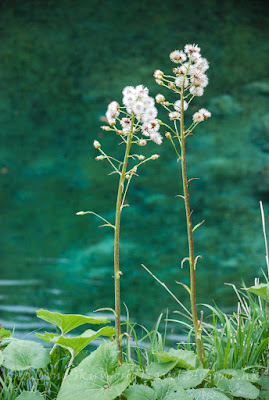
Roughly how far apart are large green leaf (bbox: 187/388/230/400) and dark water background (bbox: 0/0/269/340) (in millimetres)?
2010

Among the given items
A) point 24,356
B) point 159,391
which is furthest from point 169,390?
point 24,356

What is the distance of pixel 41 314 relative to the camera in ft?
2.33

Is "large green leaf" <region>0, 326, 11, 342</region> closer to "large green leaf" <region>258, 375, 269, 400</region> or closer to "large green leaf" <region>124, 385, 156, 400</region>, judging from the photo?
"large green leaf" <region>124, 385, 156, 400</region>

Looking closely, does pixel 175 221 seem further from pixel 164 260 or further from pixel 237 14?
pixel 237 14

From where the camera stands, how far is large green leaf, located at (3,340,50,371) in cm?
70

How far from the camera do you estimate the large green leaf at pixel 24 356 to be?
0.70 metres

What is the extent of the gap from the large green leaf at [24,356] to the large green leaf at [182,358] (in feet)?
0.62

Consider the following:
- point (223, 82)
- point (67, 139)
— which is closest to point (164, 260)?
point (67, 139)

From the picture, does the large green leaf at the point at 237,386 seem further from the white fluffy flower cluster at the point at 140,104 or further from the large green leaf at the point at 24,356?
the white fluffy flower cluster at the point at 140,104

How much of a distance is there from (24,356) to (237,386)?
0.34m

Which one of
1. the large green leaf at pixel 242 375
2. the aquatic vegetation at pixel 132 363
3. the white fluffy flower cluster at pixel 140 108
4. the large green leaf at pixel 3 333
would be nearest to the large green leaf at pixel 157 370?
the aquatic vegetation at pixel 132 363

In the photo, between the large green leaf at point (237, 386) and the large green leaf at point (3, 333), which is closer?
the large green leaf at point (237, 386)

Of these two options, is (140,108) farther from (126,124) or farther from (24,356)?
(24,356)

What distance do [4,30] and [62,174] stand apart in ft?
3.79
